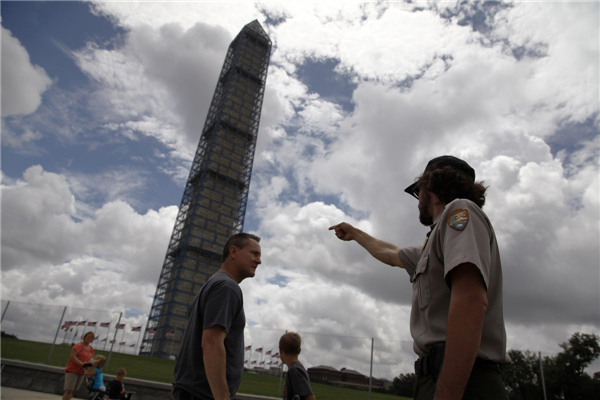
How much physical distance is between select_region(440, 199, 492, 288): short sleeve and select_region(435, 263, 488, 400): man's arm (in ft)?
0.15

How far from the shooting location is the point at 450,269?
4.65 feet

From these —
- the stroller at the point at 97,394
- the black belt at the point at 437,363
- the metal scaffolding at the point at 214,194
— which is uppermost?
the metal scaffolding at the point at 214,194

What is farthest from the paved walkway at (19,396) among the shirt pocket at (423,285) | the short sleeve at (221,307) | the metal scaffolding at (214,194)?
the metal scaffolding at (214,194)

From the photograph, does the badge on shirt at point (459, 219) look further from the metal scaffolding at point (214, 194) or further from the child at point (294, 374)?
the metal scaffolding at point (214, 194)

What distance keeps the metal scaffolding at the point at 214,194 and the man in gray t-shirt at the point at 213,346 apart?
5321 centimetres

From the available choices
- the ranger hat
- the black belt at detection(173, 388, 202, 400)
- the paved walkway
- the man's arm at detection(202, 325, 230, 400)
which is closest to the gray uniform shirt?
the ranger hat

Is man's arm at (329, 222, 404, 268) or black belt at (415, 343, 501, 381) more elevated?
man's arm at (329, 222, 404, 268)

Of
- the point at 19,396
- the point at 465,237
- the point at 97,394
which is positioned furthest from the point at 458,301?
the point at 19,396

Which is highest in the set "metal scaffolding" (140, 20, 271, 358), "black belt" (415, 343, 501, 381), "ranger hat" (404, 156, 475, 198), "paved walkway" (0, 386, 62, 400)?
"metal scaffolding" (140, 20, 271, 358)

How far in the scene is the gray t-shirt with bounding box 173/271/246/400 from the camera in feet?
7.80

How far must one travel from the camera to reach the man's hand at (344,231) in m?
2.95

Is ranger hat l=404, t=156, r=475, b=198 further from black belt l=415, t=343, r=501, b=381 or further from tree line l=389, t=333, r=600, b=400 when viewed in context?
tree line l=389, t=333, r=600, b=400

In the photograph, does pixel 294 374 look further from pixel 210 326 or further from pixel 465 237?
pixel 465 237

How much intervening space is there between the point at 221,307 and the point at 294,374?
1.80 m
